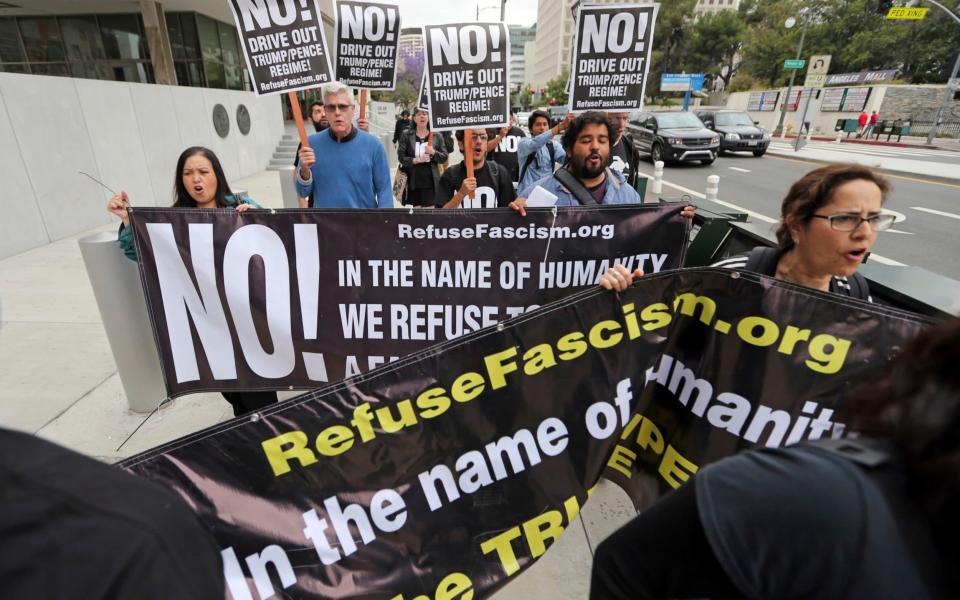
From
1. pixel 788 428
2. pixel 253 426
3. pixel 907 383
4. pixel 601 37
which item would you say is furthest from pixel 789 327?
pixel 601 37

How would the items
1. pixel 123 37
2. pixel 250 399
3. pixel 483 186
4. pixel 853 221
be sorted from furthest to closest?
1. pixel 123 37
2. pixel 483 186
3. pixel 250 399
4. pixel 853 221

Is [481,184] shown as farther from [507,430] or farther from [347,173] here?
[507,430]

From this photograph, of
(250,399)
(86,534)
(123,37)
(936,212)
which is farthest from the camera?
(123,37)

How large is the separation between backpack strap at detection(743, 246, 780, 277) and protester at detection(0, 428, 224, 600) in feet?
7.16

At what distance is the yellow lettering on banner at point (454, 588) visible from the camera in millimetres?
1653

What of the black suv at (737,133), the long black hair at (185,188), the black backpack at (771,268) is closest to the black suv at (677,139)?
the black suv at (737,133)

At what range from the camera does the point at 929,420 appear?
2.25ft

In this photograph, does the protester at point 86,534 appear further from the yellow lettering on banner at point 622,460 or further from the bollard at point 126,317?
the bollard at point 126,317

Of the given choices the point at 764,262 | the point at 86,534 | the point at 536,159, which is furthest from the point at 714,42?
the point at 86,534

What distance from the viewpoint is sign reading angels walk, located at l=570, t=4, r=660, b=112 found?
Result: 3.88m

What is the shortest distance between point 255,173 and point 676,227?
13.6 m

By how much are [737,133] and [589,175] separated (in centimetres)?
1985

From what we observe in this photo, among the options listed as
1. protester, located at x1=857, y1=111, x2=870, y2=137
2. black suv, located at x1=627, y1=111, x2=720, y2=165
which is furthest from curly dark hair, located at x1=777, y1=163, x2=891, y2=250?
protester, located at x1=857, y1=111, x2=870, y2=137

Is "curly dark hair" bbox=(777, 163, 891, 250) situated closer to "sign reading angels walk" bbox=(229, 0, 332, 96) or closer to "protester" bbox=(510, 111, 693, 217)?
"protester" bbox=(510, 111, 693, 217)
